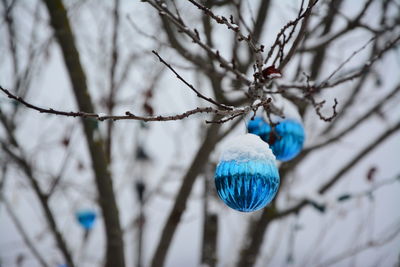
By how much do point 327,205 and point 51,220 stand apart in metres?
2.24

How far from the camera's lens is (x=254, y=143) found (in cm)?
120

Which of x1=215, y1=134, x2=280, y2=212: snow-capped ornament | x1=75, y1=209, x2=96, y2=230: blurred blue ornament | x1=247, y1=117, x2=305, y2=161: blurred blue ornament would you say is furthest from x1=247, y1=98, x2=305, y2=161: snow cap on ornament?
x1=75, y1=209, x2=96, y2=230: blurred blue ornament

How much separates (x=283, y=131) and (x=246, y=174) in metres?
0.48

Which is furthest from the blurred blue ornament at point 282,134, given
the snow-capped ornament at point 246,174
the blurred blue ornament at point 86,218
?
the blurred blue ornament at point 86,218

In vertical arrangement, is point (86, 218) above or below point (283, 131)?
above

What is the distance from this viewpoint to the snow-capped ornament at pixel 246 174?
116 centimetres

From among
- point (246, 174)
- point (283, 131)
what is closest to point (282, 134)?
point (283, 131)

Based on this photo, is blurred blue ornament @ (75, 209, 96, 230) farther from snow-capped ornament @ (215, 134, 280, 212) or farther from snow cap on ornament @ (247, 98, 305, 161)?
snow-capped ornament @ (215, 134, 280, 212)

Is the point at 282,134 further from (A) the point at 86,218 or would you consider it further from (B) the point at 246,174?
(A) the point at 86,218

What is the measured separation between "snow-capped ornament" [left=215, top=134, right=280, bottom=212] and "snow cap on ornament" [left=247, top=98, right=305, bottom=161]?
320 mm

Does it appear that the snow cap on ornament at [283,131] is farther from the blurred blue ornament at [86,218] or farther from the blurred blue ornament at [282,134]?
the blurred blue ornament at [86,218]

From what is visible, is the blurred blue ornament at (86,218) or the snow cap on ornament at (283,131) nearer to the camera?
the snow cap on ornament at (283,131)

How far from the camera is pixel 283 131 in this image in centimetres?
157

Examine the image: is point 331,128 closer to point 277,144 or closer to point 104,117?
point 277,144
